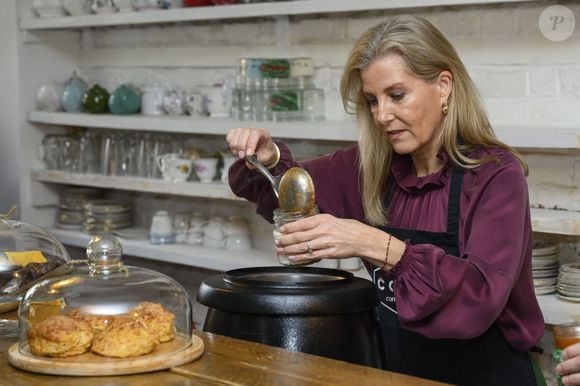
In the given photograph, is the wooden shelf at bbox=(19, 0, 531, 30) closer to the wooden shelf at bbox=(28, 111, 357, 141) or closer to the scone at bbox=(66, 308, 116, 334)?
the wooden shelf at bbox=(28, 111, 357, 141)

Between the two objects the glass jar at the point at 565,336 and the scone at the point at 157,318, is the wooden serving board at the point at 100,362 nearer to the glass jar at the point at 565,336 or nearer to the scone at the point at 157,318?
the scone at the point at 157,318

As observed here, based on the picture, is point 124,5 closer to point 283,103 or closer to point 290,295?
point 283,103

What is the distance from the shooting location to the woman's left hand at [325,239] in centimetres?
231

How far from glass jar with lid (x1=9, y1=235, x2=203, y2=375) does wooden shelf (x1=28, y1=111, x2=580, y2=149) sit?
1.54 metres

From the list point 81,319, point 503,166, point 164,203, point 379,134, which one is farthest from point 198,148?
point 81,319

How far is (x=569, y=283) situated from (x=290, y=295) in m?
1.35

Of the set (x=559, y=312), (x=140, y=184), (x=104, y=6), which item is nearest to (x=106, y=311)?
(x=559, y=312)

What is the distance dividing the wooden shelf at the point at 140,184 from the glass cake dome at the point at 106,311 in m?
2.07

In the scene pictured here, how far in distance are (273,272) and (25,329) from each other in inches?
29.5

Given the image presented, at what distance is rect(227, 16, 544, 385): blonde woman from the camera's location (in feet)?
7.61

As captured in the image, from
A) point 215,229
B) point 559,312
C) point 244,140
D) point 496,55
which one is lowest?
point 559,312

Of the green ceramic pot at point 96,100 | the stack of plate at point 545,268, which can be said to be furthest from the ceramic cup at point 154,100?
the stack of plate at point 545,268

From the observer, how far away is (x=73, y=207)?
5.13 metres

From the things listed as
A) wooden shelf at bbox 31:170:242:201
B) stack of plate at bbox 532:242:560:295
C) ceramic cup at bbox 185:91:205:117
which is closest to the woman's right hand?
stack of plate at bbox 532:242:560:295
